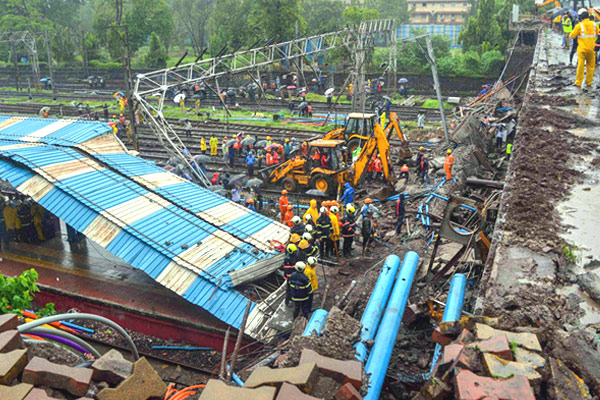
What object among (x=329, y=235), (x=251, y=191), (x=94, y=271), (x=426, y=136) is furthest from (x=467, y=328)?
(x=426, y=136)

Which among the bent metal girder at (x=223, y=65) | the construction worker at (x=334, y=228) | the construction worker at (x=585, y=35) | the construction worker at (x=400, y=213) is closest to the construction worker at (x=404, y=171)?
the construction worker at (x=400, y=213)

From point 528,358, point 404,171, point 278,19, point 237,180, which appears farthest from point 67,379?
point 278,19

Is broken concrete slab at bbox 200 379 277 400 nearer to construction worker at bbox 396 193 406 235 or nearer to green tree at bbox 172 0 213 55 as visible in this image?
construction worker at bbox 396 193 406 235

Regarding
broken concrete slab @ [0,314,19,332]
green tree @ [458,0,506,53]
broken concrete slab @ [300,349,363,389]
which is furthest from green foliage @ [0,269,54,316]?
green tree @ [458,0,506,53]

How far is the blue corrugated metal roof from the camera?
39.2 feet

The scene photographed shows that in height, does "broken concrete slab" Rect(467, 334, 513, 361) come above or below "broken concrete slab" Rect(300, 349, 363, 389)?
above

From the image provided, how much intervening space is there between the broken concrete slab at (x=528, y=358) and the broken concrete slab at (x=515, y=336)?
0.07 m

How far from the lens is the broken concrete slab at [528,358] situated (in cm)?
445

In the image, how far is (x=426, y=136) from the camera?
28625mm

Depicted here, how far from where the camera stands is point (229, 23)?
52250 mm

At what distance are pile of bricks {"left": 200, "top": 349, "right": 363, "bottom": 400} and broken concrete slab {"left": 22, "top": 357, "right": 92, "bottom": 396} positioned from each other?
1.19 m

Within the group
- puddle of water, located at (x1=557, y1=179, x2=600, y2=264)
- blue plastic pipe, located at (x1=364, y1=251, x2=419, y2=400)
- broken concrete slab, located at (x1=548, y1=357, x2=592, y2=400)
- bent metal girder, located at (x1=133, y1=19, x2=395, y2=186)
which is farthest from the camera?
bent metal girder, located at (x1=133, y1=19, x2=395, y2=186)

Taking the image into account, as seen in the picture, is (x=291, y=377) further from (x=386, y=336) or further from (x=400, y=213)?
(x=400, y=213)

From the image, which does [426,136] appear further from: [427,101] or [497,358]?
[497,358]
